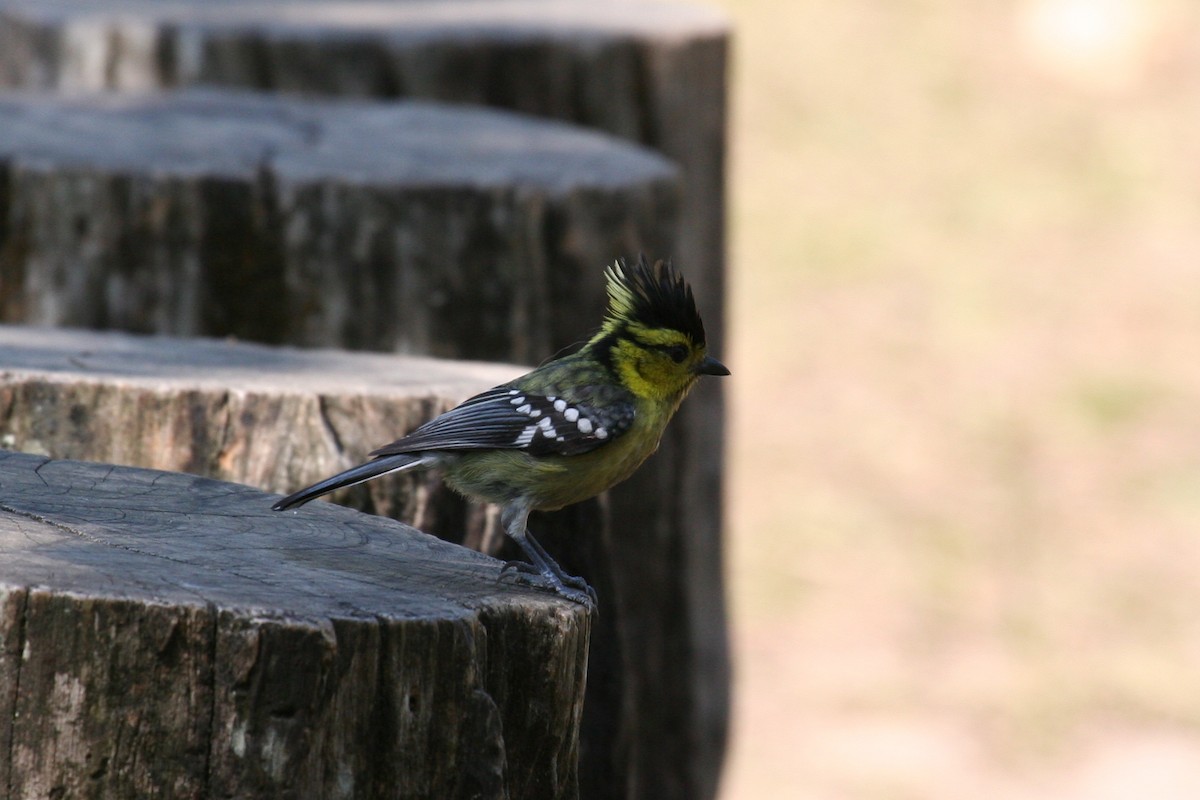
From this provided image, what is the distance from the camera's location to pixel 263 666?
2.49 metres

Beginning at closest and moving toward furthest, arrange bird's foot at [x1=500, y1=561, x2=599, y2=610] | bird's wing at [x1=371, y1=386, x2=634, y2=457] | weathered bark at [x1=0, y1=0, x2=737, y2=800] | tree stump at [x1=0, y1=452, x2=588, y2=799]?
tree stump at [x1=0, y1=452, x2=588, y2=799] → bird's foot at [x1=500, y1=561, x2=599, y2=610] → bird's wing at [x1=371, y1=386, x2=634, y2=457] → weathered bark at [x1=0, y1=0, x2=737, y2=800]

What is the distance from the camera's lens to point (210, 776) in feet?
8.28

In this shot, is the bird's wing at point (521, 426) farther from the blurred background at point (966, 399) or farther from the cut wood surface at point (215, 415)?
the blurred background at point (966, 399)

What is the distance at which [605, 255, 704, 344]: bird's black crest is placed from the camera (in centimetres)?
365

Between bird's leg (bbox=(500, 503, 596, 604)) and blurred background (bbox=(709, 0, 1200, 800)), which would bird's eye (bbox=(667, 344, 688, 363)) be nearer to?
bird's leg (bbox=(500, 503, 596, 604))

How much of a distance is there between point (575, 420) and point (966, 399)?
7.43m

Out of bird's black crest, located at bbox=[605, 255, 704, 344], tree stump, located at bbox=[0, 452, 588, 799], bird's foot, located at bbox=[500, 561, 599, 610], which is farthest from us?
bird's black crest, located at bbox=[605, 255, 704, 344]

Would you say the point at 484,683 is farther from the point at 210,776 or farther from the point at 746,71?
the point at 746,71

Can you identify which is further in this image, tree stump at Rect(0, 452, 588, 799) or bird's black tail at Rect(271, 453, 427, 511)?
bird's black tail at Rect(271, 453, 427, 511)

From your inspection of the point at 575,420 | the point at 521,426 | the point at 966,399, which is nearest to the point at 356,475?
the point at 521,426

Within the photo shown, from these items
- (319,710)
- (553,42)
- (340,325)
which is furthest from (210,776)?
(553,42)

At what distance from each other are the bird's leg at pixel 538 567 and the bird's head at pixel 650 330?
379mm

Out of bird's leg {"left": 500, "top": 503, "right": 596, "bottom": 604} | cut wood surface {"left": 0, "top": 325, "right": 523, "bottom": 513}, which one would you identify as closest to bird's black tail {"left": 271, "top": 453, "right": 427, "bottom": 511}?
bird's leg {"left": 500, "top": 503, "right": 596, "bottom": 604}

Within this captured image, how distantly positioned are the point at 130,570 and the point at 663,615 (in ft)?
9.82
